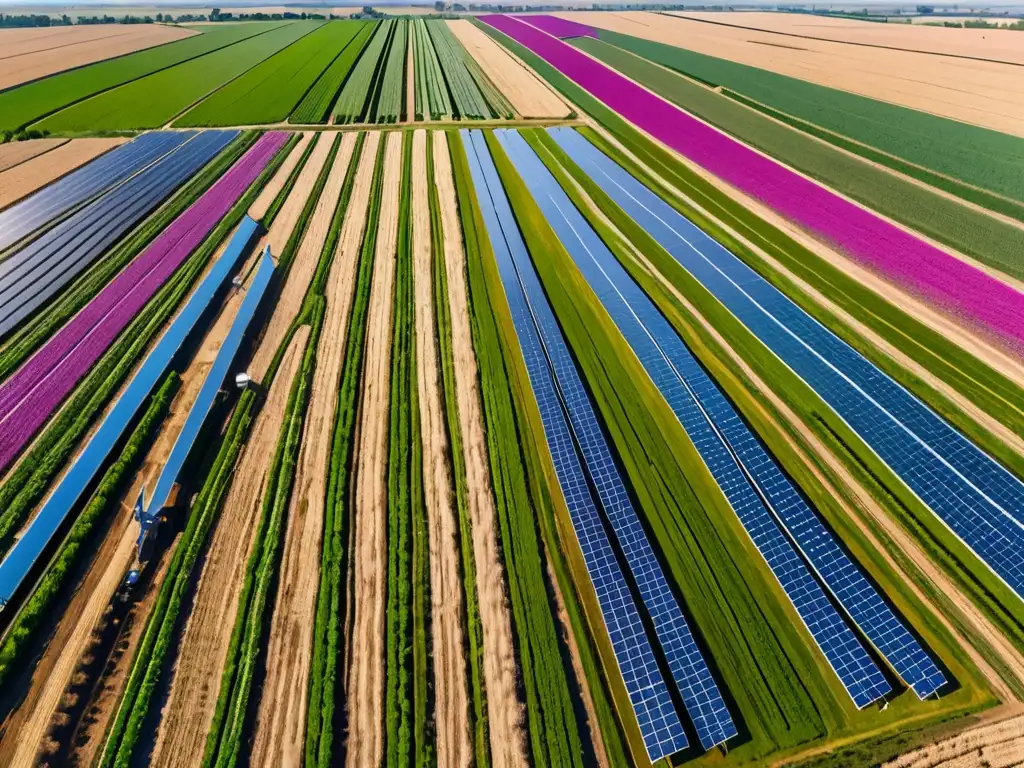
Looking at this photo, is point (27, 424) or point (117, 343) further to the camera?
point (117, 343)

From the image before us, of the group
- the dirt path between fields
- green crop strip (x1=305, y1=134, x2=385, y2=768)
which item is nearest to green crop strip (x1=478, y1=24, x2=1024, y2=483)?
green crop strip (x1=305, y1=134, x2=385, y2=768)

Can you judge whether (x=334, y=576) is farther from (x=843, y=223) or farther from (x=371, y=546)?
(x=843, y=223)

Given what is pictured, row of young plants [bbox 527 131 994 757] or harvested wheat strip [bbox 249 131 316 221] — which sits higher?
harvested wheat strip [bbox 249 131 316 221]

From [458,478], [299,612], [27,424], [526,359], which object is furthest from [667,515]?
[27,424]

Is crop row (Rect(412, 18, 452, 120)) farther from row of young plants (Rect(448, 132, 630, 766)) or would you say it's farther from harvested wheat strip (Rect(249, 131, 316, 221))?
row of young plants (Rect(448, 132, 630, 766))

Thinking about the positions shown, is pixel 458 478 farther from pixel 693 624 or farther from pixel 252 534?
pixel 693 624

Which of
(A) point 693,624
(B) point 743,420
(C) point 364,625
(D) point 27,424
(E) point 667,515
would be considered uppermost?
(D) point 27,424
